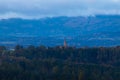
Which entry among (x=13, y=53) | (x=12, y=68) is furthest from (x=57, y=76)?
(x=13, y=53)

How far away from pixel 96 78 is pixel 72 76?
3361 millimetres

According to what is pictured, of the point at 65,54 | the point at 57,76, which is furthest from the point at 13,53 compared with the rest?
the point at 57,76

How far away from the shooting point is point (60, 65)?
244ft

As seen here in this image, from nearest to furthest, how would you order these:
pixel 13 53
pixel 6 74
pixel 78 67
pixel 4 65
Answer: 1. pixel 6 74
2. pixel 4 65
3. pixel 78 67
4. pixel 13 53

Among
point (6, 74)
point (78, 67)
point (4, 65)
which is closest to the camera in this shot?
point (6, 74)

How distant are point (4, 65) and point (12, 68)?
2855 millimetres

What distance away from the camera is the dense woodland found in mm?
63125

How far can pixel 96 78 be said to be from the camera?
2490 inches

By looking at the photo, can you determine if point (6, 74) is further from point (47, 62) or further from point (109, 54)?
point (109, 54)

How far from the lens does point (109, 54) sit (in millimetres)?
94062

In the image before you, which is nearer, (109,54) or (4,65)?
(4,65)

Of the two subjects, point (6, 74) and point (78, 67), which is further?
point (78, 67)

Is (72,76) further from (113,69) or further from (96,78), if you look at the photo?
(113,69)

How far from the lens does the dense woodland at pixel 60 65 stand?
6312cm
